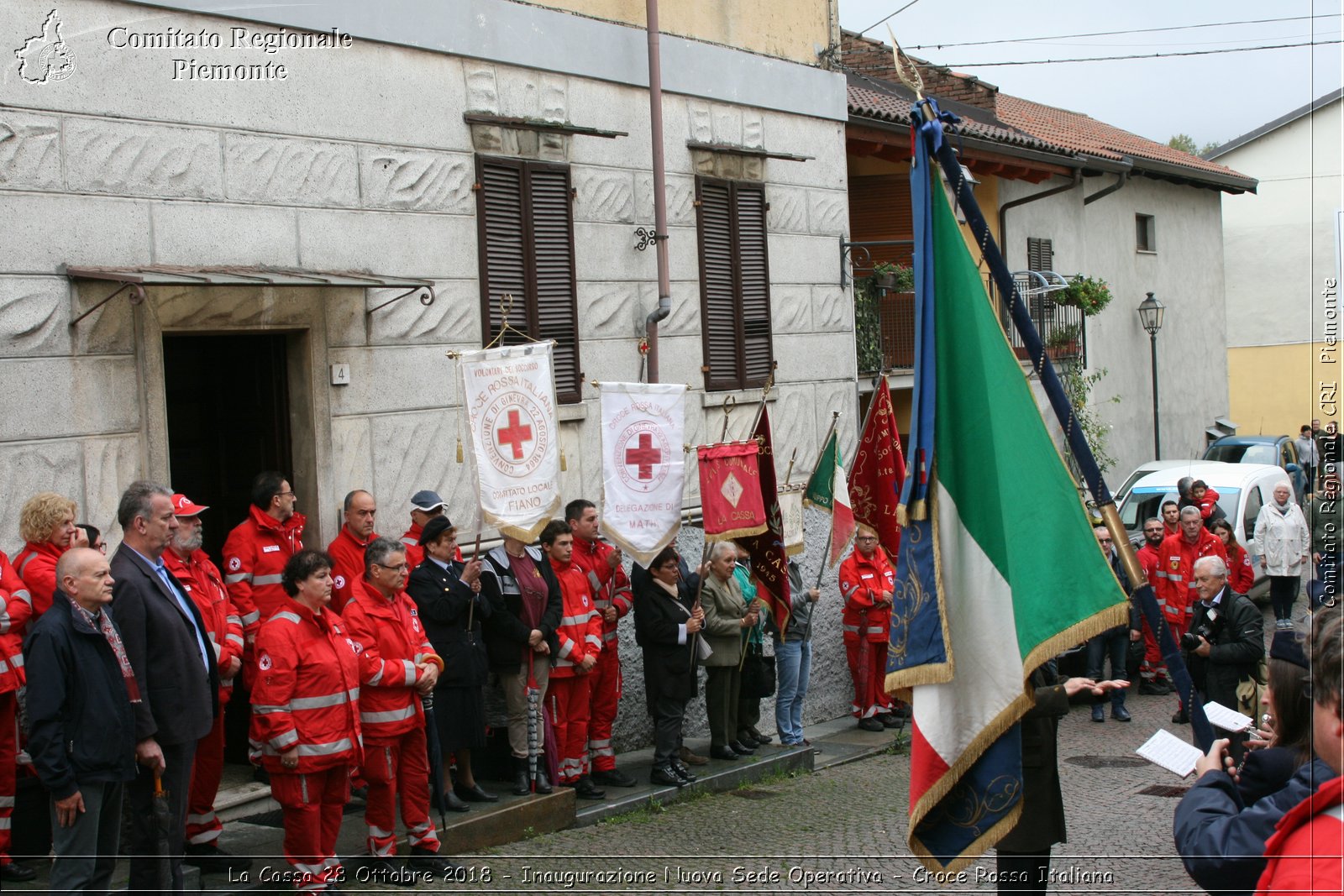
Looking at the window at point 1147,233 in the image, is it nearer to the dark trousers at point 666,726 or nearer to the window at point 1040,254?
the window at point 1040,254

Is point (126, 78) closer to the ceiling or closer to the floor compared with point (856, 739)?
closer to the ceiling

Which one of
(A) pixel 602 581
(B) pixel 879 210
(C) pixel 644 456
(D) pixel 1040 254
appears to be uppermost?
(B) pixel 879 210

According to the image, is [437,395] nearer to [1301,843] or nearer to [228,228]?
[228,228]

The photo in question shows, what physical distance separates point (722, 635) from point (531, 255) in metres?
3.46

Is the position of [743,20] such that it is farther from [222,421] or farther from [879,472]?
[222,421]

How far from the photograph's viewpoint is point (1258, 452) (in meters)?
24.8

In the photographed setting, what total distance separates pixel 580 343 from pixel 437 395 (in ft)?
5.66

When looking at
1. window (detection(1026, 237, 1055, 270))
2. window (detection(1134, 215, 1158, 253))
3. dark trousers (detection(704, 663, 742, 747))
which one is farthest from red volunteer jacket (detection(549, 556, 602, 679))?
window (detection(1134, 215, 1158, 253))

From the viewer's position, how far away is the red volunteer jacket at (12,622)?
7398mm

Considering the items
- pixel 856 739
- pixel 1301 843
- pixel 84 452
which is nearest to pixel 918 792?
pixel 1301 843

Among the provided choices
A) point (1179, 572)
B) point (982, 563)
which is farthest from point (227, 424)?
point (1179, 572)

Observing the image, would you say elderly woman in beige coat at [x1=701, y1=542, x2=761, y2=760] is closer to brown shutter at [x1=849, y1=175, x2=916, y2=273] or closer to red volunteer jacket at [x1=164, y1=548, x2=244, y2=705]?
red volunteer jacket at [x1=164, y1=548, x2=244, y2=705]

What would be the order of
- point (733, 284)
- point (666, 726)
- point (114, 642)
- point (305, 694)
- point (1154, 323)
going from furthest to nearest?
point (1154, 323)
point (733, 284)
point (666, 726)
point (305, 694)
point (114, 642)

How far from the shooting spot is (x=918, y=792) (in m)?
5.03
